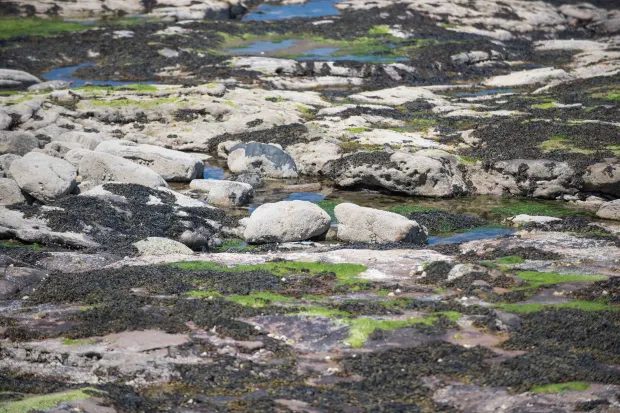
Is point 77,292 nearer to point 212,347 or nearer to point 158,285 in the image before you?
point 158,285

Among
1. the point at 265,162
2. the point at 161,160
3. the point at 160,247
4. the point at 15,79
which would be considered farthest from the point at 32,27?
the point at 160,247

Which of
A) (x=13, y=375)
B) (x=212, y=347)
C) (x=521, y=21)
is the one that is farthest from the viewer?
(x=521, y=21)

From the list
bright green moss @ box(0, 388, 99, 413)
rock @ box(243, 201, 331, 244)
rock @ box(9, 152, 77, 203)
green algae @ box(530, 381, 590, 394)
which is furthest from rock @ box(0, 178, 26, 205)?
green algae @ box(530, 381, 590, 394)

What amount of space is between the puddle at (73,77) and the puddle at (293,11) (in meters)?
27.0

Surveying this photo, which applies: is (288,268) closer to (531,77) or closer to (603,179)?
(603,179)

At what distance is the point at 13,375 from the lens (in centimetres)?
2130

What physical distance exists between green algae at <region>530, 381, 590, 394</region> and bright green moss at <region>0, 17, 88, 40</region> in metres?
A: 76.9

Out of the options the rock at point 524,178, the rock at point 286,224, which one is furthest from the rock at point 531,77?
the rock at point 286,224

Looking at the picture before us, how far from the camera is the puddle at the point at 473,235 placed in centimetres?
3712

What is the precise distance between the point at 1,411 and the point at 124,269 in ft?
37.0

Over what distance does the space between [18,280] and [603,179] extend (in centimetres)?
2794

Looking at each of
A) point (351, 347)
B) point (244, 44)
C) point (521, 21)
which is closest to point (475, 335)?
point (351, 347)

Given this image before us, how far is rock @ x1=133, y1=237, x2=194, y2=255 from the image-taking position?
32875 mm

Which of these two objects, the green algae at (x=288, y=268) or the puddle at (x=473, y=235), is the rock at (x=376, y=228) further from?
the green algae at (x=288, y=268)
